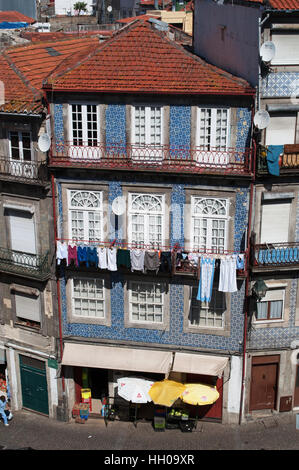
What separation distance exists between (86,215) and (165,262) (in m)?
4.04

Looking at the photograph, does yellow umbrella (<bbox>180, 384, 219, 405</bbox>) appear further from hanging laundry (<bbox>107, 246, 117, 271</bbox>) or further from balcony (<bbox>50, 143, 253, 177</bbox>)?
balcony (<bbox>50, 143, 253, 177</bbox>)

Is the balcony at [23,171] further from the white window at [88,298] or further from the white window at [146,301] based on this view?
the white window at [146,301]

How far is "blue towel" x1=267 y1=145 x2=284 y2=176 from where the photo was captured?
78.9 ft

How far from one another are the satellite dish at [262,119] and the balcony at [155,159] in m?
1.27

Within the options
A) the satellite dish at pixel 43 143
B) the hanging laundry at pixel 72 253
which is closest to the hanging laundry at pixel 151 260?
the hanging laundry at pixel 72 253

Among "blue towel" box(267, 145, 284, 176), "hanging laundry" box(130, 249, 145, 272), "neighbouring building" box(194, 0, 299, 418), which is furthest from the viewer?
"hanging laundry" box(130, 249, 145, 272)

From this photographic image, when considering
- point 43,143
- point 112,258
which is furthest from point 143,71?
point 112,258

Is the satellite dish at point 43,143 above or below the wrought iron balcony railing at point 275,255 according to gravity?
above

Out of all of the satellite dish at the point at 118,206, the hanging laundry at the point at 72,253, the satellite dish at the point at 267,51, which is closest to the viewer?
the satellite dish at the point at 267,51

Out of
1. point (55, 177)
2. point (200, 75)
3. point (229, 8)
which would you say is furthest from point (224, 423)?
point (229, 8)

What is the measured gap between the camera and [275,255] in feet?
84.3

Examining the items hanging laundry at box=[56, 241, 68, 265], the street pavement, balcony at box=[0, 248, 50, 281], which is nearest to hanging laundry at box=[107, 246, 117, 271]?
hanging laundry at box=[56, 241, 68, 265]

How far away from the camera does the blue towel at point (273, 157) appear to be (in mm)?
24062

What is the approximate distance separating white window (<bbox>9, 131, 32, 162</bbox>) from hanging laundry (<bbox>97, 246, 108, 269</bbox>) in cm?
514
